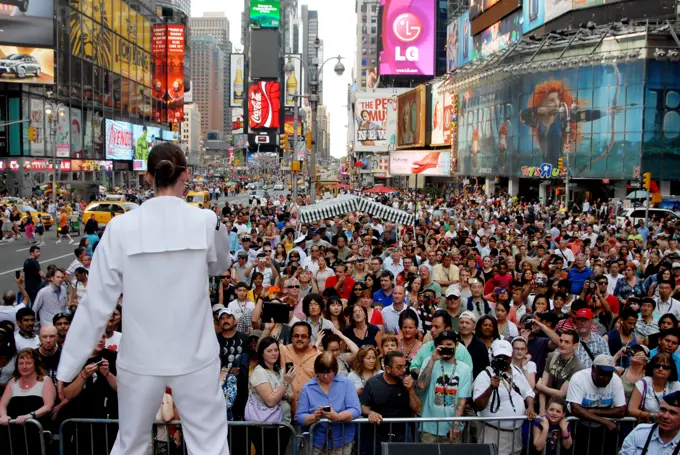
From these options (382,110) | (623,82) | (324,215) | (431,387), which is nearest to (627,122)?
(623,82)

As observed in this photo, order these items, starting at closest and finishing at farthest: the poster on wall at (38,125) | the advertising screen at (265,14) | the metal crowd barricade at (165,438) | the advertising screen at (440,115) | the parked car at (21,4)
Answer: the metal crowd barricade at (165,438) < the parked car at (21,4) < the poster on wall at (38,125) < the advertising screen at (440,115) < the advertising screen at (265,14)

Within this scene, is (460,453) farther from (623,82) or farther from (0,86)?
(0,86)

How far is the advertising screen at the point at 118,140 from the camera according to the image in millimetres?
81625

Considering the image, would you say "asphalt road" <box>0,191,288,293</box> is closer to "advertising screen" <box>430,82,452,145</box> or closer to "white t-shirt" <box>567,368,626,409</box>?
"white t-shirt" <box>567,368,626,409</box>

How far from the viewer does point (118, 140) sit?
3307 inches

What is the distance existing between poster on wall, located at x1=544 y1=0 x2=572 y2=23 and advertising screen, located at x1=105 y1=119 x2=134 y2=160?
47.2 meters

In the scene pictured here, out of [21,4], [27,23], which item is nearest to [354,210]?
[27,23]

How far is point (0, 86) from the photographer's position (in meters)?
63.3

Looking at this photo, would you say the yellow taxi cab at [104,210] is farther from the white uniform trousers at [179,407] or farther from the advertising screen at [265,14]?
the advertising screen at [265,14]

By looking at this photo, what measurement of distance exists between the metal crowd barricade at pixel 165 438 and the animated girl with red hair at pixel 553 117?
163ft

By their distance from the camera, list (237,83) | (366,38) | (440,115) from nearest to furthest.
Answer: (440,115) → (237,83) → (366,38)

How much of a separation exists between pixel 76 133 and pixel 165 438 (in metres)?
73.5

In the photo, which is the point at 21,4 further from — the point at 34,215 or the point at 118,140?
the point at 34,215

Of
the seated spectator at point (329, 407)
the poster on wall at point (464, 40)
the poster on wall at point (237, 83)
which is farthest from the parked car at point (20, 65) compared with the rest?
the poster on wall at point (237, 83)
